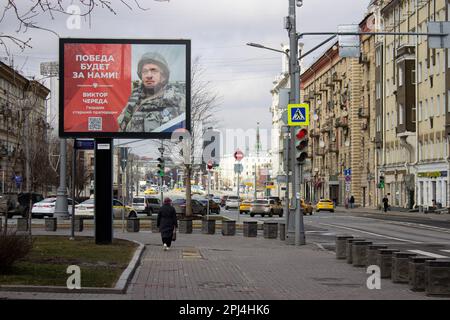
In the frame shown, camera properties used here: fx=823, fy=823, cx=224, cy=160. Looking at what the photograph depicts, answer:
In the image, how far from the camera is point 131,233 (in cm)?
3431

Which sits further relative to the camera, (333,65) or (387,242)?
(333,65)

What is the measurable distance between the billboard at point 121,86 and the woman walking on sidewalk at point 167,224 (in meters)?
2.27

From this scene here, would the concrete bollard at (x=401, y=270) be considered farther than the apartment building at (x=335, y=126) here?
No

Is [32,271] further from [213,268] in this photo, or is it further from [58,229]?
[58,229]

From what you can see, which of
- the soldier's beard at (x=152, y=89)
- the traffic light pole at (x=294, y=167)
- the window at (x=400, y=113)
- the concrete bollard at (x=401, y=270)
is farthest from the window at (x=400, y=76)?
the concrete bollard at (x=401, y=270)

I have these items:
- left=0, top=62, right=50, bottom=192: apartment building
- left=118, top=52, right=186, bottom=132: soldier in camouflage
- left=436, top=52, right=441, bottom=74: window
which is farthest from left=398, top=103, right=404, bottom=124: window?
left=118, top=52, right=186, bottom=132: soldier in camouflage

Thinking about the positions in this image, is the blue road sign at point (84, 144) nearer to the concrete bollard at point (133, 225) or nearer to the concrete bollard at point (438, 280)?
the concrete bollard at point (133, 225)

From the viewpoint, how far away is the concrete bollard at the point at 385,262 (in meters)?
17.1

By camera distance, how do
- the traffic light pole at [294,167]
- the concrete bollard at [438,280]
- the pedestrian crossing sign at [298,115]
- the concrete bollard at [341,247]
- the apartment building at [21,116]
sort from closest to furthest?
1. the concrete bollard at [438,280]
2. the concrete bollard at [341,247]
3. the pedestrian crossing sign at [298,115]
4. the traffic light pole at [294,167]
5. the apartment building at [21,116]

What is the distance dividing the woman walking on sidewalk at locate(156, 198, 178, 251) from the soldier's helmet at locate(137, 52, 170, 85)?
3863 mm

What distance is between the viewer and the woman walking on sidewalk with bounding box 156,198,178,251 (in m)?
24.4

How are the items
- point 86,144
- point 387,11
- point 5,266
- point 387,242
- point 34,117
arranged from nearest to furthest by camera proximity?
1. point 5,266
2. point 86,144
3. point 387,242
4. point 34,117
5. point 387,11
